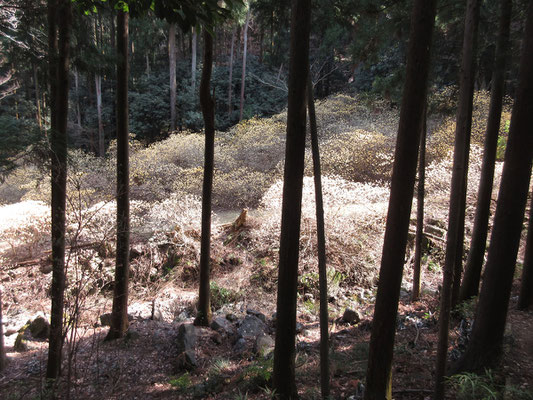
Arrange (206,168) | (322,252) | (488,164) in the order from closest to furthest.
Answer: (322,252), (488,164), (206,168)

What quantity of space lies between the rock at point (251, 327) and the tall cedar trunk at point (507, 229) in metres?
4.14

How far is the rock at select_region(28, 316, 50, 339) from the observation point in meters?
7.40

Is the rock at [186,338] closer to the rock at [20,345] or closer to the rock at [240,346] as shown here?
the rock at [240,346]

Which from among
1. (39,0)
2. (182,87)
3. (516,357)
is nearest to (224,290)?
(516,357)

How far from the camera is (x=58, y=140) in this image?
4.64 meters

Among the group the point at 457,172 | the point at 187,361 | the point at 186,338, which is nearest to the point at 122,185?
the point at 186,338

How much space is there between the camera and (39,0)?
199 inches

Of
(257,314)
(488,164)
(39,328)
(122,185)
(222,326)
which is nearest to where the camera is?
(488,164)

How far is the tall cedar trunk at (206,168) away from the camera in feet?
20.3

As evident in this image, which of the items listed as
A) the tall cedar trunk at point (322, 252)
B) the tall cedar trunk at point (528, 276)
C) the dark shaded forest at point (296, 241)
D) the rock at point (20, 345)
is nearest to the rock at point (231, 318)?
the dark shaded forest at point (296, 241)

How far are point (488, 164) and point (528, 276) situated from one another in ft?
6.72

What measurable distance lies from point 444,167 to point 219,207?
955 centimetres

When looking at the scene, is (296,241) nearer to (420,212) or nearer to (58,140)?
(58,140)

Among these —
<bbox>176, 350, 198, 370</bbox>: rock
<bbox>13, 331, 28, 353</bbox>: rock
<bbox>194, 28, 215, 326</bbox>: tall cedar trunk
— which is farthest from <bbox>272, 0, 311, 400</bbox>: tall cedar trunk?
<bbox>13, 331, 28, 353</bbox>: rock
